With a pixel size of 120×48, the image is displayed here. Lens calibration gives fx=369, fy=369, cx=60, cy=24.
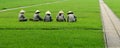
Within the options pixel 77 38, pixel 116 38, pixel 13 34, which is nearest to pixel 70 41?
pixel 77 38

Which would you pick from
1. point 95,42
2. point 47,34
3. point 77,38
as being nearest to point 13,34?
point 47,34

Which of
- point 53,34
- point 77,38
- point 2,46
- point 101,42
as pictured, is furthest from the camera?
point 53,34

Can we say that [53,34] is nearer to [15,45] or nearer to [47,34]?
[47,34]

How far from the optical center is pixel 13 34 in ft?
62.3

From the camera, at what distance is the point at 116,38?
56.8ft

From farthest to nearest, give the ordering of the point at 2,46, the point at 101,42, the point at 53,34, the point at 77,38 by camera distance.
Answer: the point at 53,34
the point at 77,38
the point at 101,42
the point at 2,46

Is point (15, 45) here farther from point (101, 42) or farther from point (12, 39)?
point (101, 42)

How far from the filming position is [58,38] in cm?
1734

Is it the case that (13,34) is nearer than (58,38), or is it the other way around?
(58,38)

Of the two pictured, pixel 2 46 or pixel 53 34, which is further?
pixel 53 34

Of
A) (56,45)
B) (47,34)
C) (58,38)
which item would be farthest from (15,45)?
(47,34)

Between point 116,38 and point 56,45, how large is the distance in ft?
11.6

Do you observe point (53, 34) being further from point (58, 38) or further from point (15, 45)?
point (15, 45)

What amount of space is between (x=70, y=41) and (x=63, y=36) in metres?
1.83
